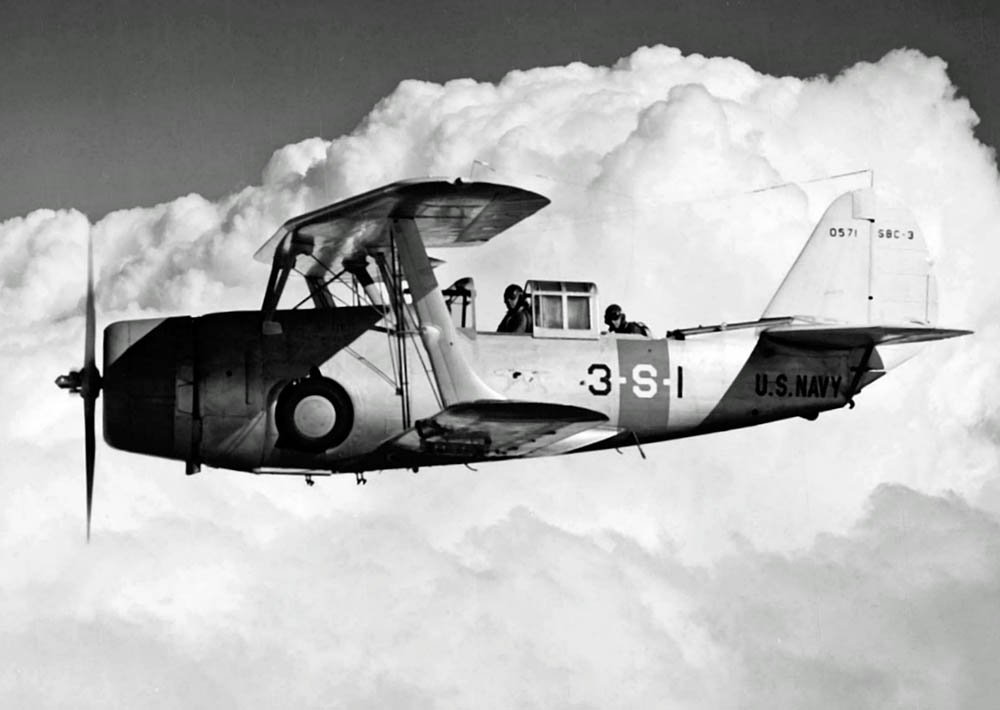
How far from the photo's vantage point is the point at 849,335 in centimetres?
1956

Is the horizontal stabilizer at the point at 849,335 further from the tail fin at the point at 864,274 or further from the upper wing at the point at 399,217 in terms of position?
the upper wing at the point at 399,217

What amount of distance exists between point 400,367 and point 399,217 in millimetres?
1939

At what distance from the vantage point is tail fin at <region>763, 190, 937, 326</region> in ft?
69.7

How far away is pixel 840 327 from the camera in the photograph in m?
19.5

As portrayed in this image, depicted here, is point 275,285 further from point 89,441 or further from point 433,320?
point 89,441

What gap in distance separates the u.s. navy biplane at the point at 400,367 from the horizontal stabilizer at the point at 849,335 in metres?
0.04

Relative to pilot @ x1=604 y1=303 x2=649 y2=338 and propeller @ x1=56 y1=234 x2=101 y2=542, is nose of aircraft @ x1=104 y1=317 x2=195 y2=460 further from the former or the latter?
pilot @ x1=604 y1=303 x2=649 y2=338

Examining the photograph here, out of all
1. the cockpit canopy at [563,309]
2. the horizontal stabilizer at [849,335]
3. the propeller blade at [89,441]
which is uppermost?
the cockpit canopy at [563,309]

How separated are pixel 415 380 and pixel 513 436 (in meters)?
1.54

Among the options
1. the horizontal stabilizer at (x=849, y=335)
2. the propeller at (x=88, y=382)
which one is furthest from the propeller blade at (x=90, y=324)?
the horizontal stabilizer at (x=849, y=335)

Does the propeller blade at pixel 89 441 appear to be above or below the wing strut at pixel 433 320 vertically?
below

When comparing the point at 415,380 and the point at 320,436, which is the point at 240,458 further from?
the point at 415,380

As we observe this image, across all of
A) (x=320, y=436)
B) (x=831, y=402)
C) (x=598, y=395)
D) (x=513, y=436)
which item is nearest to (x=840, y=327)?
(x=831, y=402)

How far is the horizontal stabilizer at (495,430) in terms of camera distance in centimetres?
1620
